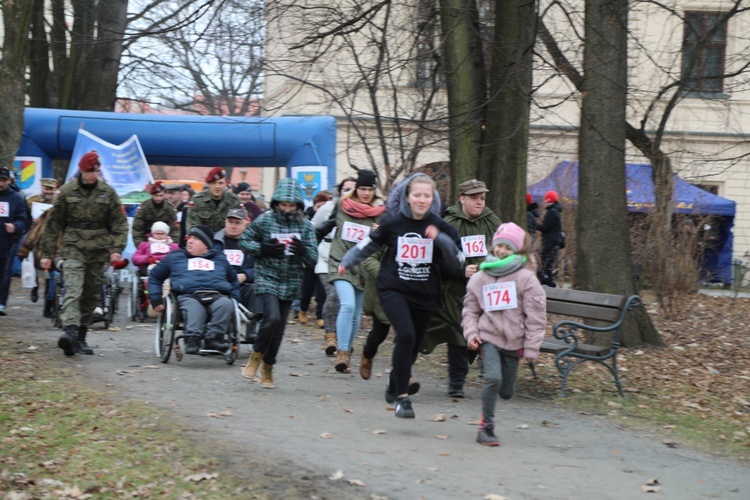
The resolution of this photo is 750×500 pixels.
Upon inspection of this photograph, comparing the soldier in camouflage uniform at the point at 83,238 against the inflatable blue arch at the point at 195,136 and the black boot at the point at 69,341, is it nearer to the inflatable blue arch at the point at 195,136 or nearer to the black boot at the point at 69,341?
the black boot at the point at 69,341

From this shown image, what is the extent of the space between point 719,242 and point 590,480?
2207cm

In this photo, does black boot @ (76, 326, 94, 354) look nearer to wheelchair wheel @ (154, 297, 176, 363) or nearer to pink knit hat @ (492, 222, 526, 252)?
wheelchair wheel @ (154, 297, 176, 363)

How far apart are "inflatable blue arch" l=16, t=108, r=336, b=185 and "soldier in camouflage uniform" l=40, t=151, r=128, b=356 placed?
8972 mm

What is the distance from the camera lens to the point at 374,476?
263 inches

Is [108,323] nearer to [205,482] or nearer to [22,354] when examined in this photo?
[22,354]

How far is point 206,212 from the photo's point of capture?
13.3m

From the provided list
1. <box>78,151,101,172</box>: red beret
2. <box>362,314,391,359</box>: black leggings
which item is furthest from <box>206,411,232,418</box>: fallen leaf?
<box>78,151,101,172</box>: red beret

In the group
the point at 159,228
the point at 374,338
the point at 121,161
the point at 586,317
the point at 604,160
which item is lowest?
the point at 374,338

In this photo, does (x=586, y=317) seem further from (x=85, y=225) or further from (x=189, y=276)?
(x=85, y=225)

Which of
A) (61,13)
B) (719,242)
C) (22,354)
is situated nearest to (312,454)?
(22,354)

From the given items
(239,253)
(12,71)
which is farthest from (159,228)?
(12,71)

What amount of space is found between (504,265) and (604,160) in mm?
5047

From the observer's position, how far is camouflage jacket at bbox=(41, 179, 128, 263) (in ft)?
37.3

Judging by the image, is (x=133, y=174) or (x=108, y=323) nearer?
(x=108, y=323)
